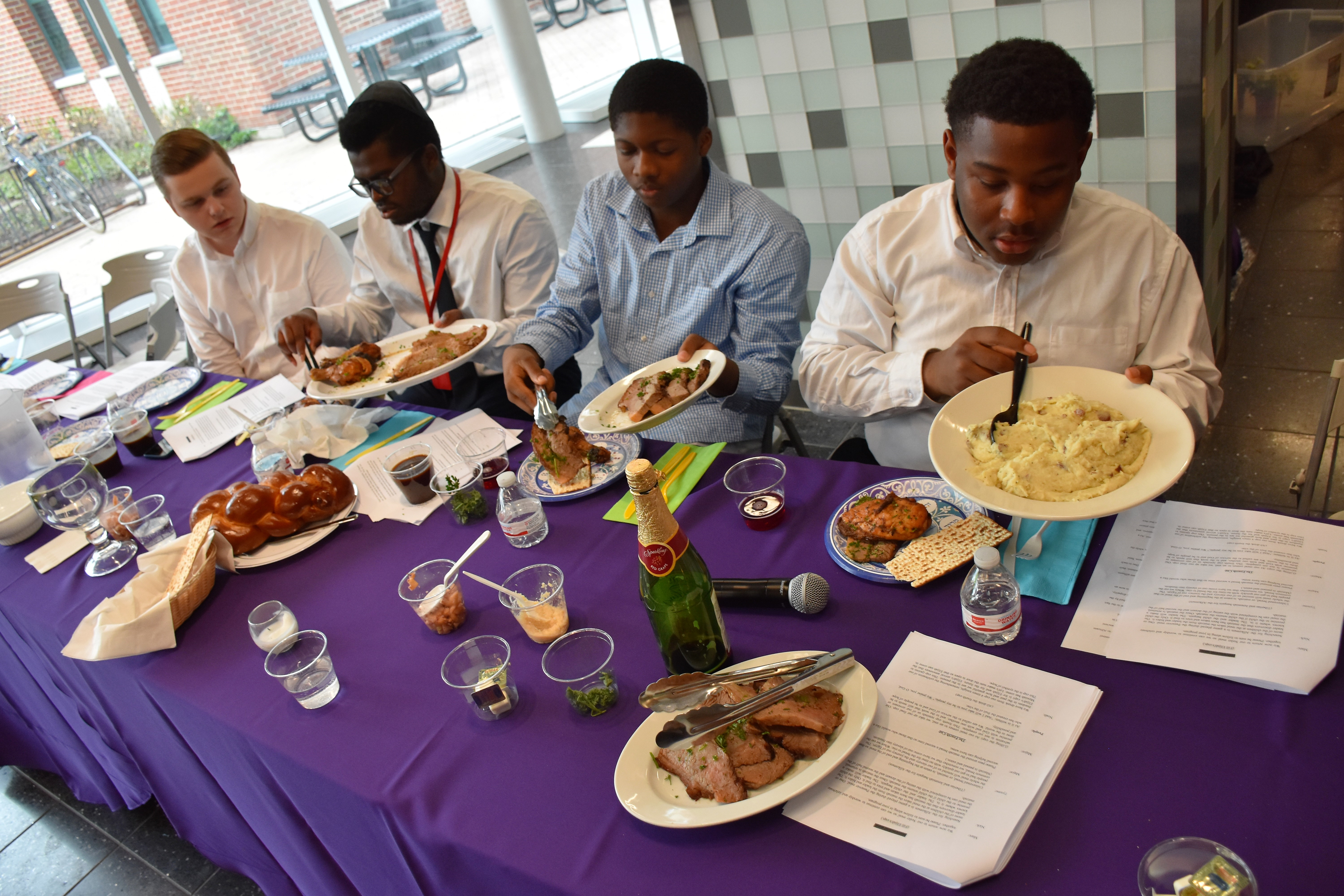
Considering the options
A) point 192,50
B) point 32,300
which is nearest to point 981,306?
point 32,300

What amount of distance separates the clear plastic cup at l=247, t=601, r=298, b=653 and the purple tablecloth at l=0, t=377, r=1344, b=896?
0.04 meters

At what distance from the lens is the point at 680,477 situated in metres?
1.77

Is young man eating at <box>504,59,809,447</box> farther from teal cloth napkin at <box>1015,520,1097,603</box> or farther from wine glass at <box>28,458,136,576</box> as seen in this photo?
wine glass at <box>28,458,136,576</box>

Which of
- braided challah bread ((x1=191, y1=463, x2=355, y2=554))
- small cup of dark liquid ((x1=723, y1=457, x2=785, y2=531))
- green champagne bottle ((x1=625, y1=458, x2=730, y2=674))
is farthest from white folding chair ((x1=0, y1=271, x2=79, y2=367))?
green champagne bottle ((x1=625, y1=458, x2=730, y2=674))

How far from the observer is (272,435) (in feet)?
7.17

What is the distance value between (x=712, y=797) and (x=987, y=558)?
1.54 ft

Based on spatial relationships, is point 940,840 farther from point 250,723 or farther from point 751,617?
point 250,723

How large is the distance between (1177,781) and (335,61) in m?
8.07

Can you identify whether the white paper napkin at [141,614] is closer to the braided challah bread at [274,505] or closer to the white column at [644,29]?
the braided challah bread at [274,505]

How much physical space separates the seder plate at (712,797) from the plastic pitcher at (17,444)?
217cm

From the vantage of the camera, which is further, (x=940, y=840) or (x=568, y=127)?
(x=568, y=127)

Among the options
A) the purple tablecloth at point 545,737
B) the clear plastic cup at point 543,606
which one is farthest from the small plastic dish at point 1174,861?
the clear plastic cup at point 543,606

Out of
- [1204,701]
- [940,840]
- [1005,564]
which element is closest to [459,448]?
[1005,564]

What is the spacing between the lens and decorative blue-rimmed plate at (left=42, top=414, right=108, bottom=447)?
8.61 feet
